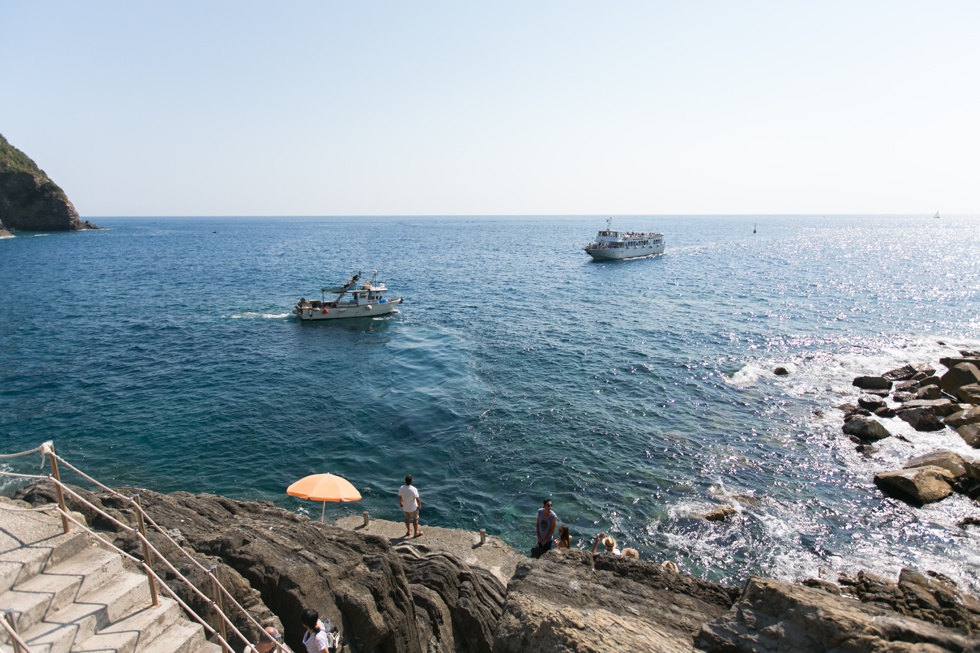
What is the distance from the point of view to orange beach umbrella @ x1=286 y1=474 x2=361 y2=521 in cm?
1474

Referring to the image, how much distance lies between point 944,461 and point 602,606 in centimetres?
2068

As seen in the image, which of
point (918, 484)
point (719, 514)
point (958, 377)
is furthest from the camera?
point (958, 377)

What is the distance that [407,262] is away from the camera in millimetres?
99500

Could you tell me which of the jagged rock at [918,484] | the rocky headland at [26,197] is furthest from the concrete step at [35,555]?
the rocky headland at [26,197]

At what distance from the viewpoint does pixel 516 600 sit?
922cm

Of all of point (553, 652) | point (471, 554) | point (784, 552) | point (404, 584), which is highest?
point (553, 652)

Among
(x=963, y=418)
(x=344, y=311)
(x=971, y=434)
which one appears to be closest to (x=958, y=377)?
(x=963, y=418)

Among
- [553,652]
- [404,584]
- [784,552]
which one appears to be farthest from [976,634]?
[784,552]

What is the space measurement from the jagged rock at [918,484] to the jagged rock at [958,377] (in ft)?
40.7

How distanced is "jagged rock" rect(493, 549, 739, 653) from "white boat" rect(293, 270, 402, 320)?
125ft

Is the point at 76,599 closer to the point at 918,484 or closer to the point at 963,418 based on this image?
the point at 918,484

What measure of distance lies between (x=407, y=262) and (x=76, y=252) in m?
66.0

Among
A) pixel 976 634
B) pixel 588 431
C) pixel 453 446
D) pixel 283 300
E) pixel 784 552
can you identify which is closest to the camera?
pixel 976 634

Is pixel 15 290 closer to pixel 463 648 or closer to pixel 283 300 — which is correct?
pixel 283 300
